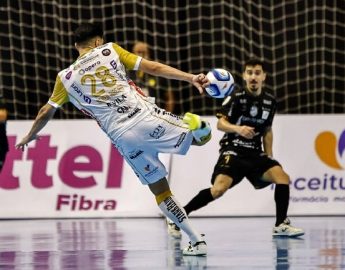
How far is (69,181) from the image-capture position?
1209 centimetres

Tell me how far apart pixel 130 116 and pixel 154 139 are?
0.84 feet

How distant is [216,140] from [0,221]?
110 inches

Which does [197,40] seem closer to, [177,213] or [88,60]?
[88,60]

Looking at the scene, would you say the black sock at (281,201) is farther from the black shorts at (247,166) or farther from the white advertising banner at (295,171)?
the white advertising banner at (295,171)

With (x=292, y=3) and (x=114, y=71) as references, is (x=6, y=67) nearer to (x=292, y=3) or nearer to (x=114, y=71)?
(x=292, y=3)

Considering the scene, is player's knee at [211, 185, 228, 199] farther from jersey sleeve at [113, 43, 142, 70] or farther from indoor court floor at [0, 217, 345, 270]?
jersey sleeve at [113, 43, 142, 70]

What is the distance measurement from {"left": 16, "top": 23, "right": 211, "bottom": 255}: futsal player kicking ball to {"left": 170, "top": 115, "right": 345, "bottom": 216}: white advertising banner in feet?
14.2

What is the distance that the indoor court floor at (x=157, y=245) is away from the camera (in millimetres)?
6918

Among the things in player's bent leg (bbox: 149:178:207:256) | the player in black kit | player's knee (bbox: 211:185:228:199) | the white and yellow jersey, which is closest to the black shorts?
the player in black kit

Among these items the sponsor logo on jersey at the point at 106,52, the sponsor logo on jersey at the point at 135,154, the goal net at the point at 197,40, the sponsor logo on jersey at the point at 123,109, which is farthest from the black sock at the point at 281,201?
the goal net at the point at 197,40

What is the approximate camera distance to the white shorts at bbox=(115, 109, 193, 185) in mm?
7504

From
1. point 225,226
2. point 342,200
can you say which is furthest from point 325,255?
point 342,200

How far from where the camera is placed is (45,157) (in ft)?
39.8

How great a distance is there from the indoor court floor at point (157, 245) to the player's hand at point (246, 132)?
0.92 m
